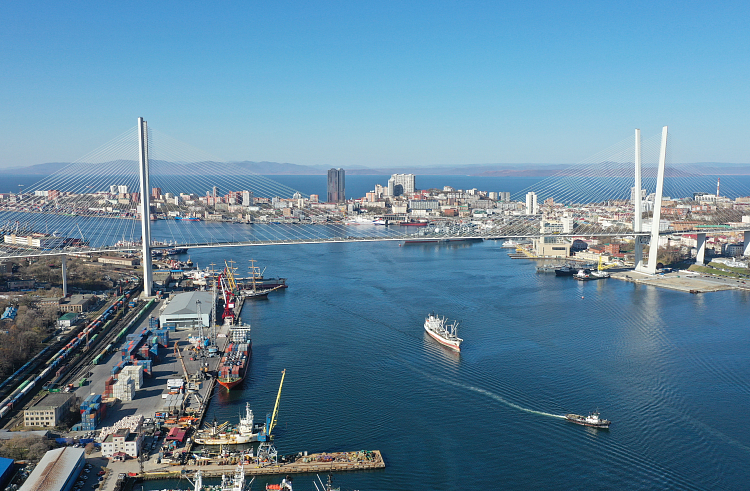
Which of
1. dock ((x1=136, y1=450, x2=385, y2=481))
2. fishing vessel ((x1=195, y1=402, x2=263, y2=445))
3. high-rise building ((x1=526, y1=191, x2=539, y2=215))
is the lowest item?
dock ((x1=136, y1=450, x2=385, y2=481))

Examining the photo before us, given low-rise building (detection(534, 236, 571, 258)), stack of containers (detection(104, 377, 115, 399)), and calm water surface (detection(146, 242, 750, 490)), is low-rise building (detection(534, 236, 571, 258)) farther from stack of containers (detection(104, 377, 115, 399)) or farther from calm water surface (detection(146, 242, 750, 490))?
stack of containers (detection(104, 377, 115, 399))

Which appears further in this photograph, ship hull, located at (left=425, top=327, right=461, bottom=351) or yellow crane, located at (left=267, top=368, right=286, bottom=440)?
ship hull, located at (left=425, top=327, right=461, bottom=351)

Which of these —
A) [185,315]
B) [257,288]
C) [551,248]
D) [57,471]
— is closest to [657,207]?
[551,248]

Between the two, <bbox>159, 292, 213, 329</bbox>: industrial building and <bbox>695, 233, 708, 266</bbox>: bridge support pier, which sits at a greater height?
<bbox>695, 233, 708, 266</bbox>: bridge support pier

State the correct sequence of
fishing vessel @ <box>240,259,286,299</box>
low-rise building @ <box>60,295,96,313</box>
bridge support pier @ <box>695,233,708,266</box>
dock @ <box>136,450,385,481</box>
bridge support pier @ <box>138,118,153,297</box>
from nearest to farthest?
1. dock @ <box>136,450,385,481</box>
2. low-rise building @ <box>60,295,96,313</box>
3. bridge support pier @ <box>138,118,153,297</box>
4. fishing vessel @ <box>240,259,286,299</box>
5. bridge support pier @ <box>695,233,708,266</box>

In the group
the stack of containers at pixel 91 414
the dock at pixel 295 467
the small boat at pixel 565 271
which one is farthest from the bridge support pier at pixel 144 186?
the small boat at pixel 565 271

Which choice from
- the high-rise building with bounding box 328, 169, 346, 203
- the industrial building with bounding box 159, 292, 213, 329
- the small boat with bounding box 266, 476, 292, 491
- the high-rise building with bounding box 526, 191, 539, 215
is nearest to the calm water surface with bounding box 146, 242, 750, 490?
the small boat with bounding box 266, 476, 292, 491

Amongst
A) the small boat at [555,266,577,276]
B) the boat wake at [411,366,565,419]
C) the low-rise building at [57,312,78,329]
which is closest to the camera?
the boat wake at [411,366,565,419]

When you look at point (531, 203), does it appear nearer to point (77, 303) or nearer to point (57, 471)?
→ point (77, 303)
